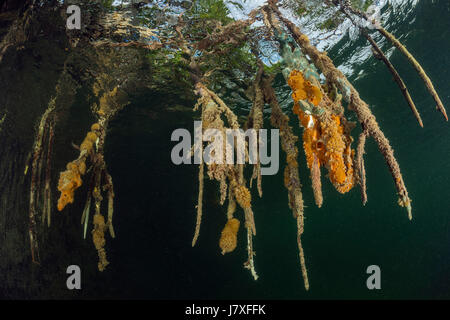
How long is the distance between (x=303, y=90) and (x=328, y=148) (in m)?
0.76

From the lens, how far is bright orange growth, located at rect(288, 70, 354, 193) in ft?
7.53

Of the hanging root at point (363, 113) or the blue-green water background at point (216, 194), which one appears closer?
the hanging root at point (363, 113)

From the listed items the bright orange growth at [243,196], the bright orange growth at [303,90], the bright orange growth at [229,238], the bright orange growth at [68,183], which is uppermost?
the bright orange growth at [303,90]

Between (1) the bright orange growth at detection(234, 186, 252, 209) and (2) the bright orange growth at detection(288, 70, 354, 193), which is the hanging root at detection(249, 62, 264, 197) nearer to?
(1) the bright orange growth at detection(234, 186, 252, 209)

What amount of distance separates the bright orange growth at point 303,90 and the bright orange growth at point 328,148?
4 cm

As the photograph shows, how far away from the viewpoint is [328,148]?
231 centimetres

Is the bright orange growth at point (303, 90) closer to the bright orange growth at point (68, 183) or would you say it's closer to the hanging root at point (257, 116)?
the hanging root at point (257, 116)

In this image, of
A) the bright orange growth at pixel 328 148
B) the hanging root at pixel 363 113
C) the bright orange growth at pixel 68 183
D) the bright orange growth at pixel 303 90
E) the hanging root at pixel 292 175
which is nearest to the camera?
the bright orange growth at pixel 328 148

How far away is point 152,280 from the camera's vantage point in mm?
20516

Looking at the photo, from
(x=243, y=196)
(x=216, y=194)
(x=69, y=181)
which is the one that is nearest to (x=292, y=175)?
(x=243, y=196)

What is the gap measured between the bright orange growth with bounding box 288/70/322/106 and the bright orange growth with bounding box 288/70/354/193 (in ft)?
0.13

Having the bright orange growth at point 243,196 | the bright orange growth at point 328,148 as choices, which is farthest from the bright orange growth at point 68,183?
the bright orange growth at point 328,148

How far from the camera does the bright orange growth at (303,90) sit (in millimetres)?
2524
